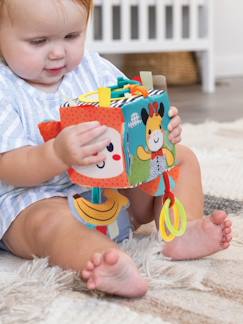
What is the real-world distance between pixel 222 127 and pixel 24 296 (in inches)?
48.1

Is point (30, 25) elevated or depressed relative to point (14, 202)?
elevated

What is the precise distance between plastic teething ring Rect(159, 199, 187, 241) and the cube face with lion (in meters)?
0.04

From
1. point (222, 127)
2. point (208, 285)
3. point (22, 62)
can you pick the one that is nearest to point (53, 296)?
point (208, 285)

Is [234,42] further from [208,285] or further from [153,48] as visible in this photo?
[208,285]

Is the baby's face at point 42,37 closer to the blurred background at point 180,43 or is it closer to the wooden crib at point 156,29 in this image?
the blurred background at point 180,43

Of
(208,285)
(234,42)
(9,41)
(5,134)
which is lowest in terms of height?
(234,42)

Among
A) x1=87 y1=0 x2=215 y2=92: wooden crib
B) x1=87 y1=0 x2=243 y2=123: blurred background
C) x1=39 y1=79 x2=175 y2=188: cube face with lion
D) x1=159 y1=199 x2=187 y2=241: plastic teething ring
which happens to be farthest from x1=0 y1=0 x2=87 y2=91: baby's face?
x1=87 y1=0 x2=215 y2=92: wooden crib

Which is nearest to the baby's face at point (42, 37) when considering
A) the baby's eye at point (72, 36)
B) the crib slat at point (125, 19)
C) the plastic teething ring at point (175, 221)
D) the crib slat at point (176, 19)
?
the baby's eye at point (72, 36)

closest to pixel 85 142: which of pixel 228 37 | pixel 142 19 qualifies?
pixel 142 19

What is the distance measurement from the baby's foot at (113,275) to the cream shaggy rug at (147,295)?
0.01m

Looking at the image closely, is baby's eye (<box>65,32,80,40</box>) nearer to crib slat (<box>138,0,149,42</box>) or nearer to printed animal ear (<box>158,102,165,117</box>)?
printed animal ear (<box>158,102,165,117</box>)

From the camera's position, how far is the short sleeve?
0.82 metres

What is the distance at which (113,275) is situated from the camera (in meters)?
0.68

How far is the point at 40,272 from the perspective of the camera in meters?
0.75
